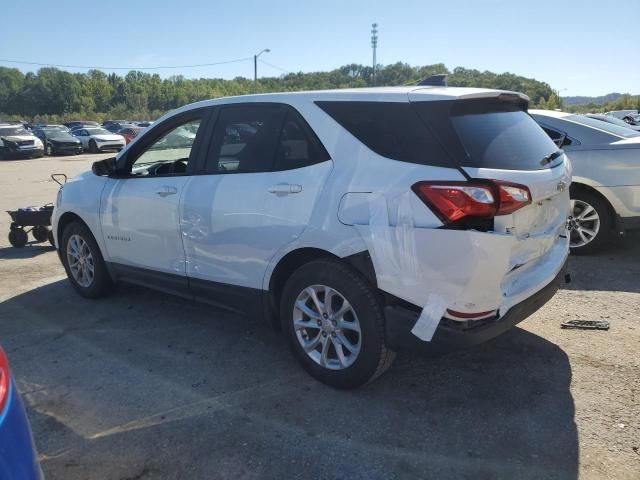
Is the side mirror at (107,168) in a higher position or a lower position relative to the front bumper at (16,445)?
higher

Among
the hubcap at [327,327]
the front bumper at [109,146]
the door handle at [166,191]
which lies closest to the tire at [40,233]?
the door handle at [166,191]

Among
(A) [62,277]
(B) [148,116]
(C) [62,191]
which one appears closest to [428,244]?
A: (C) [62,191]

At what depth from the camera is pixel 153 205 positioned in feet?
13.8

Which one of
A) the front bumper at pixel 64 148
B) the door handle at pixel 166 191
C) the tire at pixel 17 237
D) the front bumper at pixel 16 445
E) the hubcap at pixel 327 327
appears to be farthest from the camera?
the front bumper at pixel 64 148

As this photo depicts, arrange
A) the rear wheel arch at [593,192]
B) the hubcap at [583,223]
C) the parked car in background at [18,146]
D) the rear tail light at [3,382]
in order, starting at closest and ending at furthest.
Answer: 1. the rear tail light at [3,382]
2. the rear wheel arch at [593,192]
3. the hubcap at [583,223]
4. the parked car in background at [18,146]

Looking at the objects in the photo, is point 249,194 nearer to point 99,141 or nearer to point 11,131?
point 99,141

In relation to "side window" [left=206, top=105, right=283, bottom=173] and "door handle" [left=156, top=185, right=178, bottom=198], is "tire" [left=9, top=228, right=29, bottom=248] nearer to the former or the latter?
"door handle" [left=156, top=185, right=178, bottom=198]

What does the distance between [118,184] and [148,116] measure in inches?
3452

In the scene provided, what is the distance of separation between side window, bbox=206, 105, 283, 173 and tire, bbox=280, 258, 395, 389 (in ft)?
2.66

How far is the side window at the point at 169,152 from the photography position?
4.17 m

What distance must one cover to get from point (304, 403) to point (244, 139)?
1.81 metres

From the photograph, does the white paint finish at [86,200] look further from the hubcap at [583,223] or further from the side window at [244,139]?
the hubcap at [583,223]

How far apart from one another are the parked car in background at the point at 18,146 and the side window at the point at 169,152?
87.1 feet

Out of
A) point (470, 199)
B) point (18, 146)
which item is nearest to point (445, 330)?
point (470, 199)
